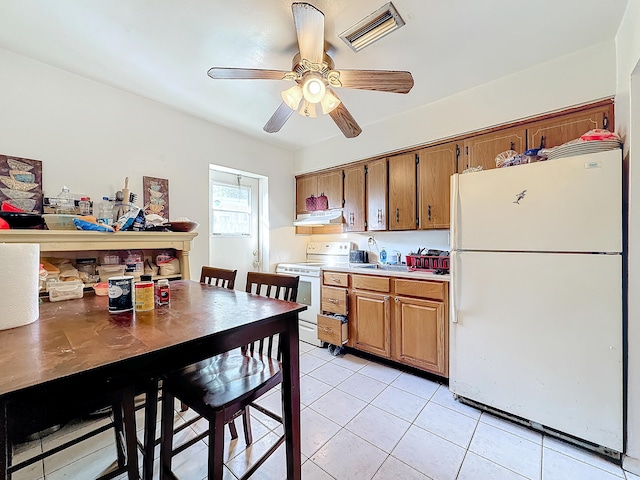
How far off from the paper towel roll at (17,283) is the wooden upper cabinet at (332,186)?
2.74 m

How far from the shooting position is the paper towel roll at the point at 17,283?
0.90m

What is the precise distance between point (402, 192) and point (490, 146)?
84 cm

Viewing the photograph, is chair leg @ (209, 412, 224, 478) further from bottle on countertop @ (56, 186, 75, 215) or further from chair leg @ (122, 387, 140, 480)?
bottle on countertop @ (56, 186, 75, 215)

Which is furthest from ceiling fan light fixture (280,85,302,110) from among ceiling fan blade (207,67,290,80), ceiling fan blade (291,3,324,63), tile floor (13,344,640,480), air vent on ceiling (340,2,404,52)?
tile floor (13,344,640,480)

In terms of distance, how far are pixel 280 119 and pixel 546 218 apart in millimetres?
1851

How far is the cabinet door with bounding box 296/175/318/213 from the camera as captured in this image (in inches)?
143

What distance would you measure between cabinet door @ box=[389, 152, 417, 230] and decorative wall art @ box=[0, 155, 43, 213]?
2.92 m

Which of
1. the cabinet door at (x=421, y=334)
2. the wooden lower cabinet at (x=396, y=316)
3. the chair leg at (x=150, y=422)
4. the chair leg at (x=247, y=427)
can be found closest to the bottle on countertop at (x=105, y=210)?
the chair leg at (x=150, y=422)

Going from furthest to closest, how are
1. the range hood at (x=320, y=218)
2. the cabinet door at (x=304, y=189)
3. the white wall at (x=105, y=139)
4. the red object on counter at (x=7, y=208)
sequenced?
the cabinet door at (x=304, y=189) → the range hood at (x=320, y=218) → the white wall at (x=105, y=139) → the red object on counter at (x=7, y=208)

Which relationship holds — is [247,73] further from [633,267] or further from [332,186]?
[633,267]

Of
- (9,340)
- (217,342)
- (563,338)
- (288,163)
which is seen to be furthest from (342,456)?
(288,163)

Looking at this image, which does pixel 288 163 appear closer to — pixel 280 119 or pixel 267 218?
pixel 267 218

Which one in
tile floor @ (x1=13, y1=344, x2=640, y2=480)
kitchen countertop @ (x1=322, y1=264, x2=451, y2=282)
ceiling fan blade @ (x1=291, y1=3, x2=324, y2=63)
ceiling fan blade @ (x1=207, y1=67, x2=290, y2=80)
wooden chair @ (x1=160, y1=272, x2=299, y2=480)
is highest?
ceiling fan blade @ (x1=291, y1=3, x2=324, y2=63)

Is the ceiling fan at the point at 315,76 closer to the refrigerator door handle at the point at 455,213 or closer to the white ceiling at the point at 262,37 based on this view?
the white ceiling at the point at 262,37
